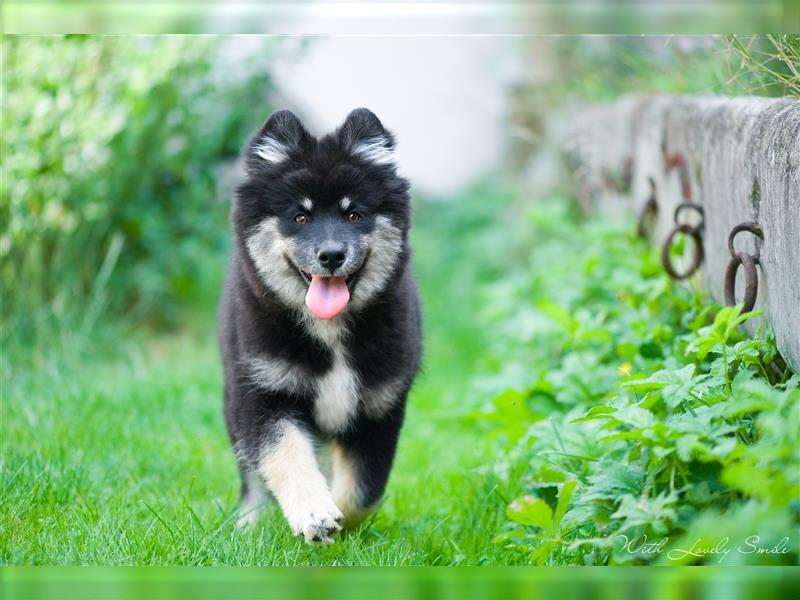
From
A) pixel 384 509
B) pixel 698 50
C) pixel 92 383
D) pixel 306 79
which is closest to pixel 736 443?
pixel 384 509

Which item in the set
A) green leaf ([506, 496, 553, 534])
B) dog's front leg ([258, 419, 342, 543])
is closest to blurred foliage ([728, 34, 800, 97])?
green leaf ([506, 496, 553, 534])

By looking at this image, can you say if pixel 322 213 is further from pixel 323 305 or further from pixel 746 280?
pixel 746 280

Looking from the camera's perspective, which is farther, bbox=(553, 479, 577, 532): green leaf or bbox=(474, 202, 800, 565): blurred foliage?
bbox=(553, 479, 577, 532): green leaf

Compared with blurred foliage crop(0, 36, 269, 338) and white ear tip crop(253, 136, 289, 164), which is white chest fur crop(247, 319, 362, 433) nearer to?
white ear tip crop(253, 136, 289, 164)

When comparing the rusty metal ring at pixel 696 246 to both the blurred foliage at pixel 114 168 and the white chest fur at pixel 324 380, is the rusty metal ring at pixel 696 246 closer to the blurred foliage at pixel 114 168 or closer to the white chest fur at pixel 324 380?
the white chest fur at pixel 324 380

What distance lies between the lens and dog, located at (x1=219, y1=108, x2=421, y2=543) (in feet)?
12.8

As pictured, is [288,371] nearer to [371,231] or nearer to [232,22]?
[371,231]

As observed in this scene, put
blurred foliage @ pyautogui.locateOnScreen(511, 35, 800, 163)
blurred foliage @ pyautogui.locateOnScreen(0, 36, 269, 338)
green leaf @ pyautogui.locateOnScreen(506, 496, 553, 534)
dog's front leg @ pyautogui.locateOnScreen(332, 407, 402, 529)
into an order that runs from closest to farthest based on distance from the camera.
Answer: green leaf @ pyautogui.locateOnScreen(506, 496, 553, 534), blurred foliage @ pyautogui.locateOnScreen(511, 35, 800, 163), dog's front leg @ pyautogui.locateOnScreen(332, 407, 402, 529), blurred foliage @ pyautogui.locateOnScreen(0, 36, 269, 338)

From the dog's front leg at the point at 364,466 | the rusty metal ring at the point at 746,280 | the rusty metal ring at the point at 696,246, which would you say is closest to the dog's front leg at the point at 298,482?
the dog's front leg at the point at 364,466

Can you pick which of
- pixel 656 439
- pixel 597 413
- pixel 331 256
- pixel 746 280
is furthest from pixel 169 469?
pixel 746 280

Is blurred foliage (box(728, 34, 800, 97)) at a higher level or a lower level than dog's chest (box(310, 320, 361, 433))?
higher

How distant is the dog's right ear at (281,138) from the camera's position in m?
3.93

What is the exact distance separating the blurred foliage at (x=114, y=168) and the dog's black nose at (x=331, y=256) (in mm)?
3272

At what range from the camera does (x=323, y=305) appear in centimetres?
387
